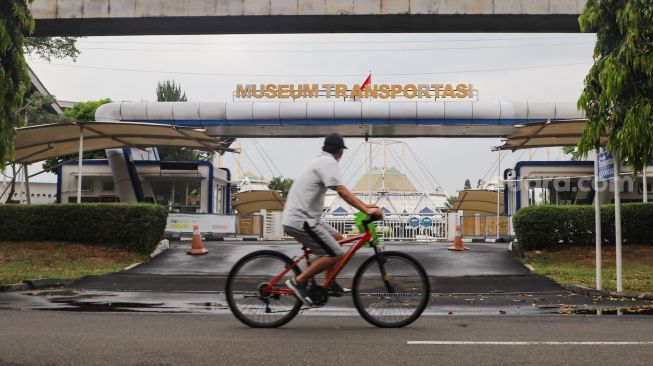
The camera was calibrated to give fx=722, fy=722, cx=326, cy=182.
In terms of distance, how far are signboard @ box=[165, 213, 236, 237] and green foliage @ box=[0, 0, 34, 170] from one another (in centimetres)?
1405

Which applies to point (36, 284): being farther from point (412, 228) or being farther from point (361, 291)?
point (412, 228)

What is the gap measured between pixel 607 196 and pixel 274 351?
74.0 ft

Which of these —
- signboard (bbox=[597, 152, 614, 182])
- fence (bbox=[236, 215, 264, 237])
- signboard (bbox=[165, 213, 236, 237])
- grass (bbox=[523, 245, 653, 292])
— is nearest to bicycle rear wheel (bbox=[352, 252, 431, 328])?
signboard (bbox=[597, 152, 614, 182])

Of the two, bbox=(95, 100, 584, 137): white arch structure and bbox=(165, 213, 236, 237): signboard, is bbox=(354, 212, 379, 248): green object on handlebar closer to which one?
bbox=(165, 213, 236, 237): signboard

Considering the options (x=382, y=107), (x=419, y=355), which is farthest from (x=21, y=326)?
(x=382, y=107)

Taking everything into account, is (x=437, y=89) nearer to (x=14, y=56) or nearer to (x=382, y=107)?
(x=382, y=107)

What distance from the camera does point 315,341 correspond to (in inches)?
239

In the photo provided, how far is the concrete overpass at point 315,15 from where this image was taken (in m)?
18.2

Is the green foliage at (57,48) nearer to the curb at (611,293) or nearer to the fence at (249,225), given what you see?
the fence at (249,225)

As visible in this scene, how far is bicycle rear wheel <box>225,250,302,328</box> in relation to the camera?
7055mm

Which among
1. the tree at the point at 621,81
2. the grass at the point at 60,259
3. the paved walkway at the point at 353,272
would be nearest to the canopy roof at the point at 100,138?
the grass at the point at 60,259

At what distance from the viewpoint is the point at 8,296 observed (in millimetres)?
10805

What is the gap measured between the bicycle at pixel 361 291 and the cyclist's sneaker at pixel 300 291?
6cm

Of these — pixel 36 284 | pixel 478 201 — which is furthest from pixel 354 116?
pixel 36 284
